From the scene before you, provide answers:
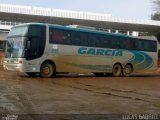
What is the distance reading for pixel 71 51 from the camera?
82.6 feet

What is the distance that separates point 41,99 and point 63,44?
12.3m

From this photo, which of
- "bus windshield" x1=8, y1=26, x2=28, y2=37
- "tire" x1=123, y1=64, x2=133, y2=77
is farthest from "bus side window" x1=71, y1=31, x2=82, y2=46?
"tire" x1=123, y1=64, x2=133, y2=77

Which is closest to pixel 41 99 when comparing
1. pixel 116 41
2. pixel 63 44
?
pixel 63 44

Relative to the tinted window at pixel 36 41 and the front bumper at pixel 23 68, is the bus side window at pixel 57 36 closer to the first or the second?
the tinted window at pixel 36 41

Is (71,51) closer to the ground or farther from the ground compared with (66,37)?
closer to the ground

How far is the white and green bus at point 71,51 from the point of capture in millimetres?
23078

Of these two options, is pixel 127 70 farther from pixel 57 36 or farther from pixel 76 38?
pixel 57 36

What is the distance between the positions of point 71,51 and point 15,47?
3.47 metres

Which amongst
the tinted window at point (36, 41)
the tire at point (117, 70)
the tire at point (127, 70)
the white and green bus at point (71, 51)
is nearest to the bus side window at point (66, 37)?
the white and green bus at point (71, 51)

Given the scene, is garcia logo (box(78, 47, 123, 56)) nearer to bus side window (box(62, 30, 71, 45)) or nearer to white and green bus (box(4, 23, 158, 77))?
white and green bus (box(4, 23, 158, 77))

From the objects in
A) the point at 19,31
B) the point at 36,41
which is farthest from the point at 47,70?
the point at 19,31

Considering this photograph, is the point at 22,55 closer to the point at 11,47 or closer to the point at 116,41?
the point at 11,47

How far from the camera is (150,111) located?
10609 mm

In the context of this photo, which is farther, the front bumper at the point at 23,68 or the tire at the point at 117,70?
the tire at the point at 117,70
